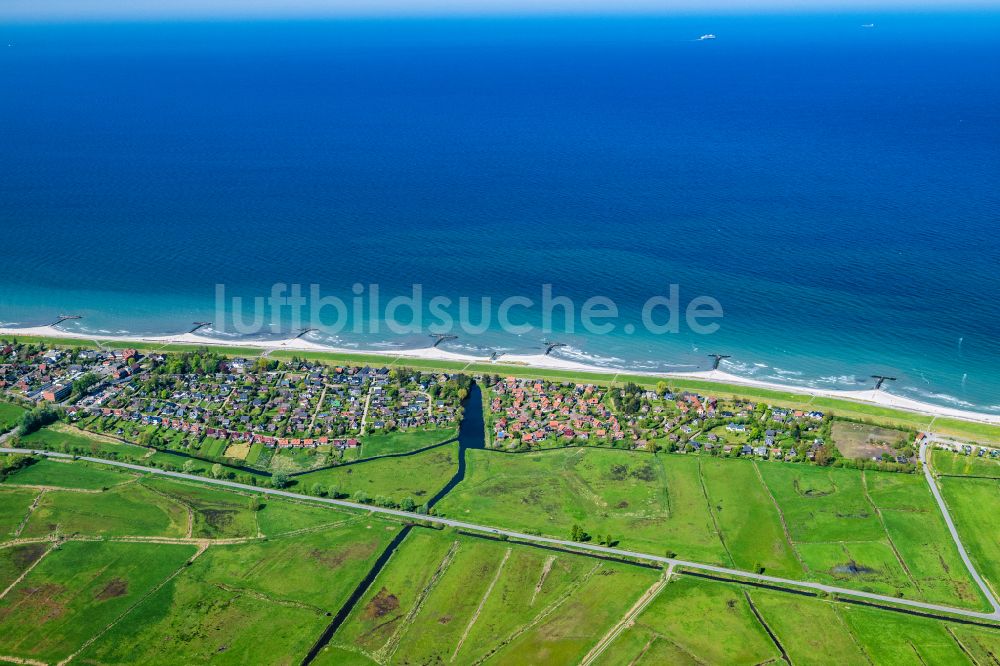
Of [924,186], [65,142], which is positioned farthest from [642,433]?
[65,142]

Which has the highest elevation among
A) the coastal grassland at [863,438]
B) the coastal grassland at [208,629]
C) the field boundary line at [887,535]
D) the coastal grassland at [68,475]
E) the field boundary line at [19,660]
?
the coastal grassland at [863,438]

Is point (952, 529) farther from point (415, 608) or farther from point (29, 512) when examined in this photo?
point (29, 512)

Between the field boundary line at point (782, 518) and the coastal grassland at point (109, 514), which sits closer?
the field boundary line at point (782, 518)

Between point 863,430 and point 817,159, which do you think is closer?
point 863,430

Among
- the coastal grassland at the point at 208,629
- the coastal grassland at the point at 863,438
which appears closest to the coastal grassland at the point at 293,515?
the coastal grassland at the point at 208,629

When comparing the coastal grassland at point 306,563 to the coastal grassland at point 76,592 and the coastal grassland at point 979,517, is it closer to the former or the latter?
the coastal grassland at point 76,592

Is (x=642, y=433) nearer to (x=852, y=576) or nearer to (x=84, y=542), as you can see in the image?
(x=852, y=576)
